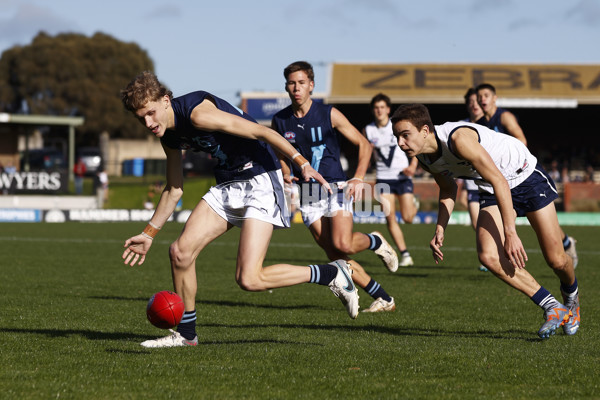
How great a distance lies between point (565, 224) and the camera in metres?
28.6

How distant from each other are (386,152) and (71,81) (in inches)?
2467

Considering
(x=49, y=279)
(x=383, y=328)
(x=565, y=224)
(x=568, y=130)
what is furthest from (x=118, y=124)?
(x=383, y=328)

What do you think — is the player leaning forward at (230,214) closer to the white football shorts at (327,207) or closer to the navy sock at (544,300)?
the navy sock at (544,300)

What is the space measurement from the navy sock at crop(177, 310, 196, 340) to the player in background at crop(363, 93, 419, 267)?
22.7 ft

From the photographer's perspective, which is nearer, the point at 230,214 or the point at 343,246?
the point at 230,214

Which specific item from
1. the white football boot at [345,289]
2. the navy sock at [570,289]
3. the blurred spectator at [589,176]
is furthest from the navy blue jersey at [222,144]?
the blurred spectator at [589,176]

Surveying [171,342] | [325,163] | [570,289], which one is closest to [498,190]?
[570,289]

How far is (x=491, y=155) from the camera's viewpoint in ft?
22.0

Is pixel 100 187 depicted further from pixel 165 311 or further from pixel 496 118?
pixel 165 311

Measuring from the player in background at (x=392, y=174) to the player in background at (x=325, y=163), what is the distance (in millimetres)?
4209

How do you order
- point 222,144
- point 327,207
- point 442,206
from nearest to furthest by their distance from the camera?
1. point 222,144
2. point 442,206
3. point 327,207

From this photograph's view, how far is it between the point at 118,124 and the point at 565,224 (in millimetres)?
49344

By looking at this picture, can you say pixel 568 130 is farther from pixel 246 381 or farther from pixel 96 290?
pixel 246 381

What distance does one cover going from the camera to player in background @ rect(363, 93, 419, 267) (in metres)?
13.2
